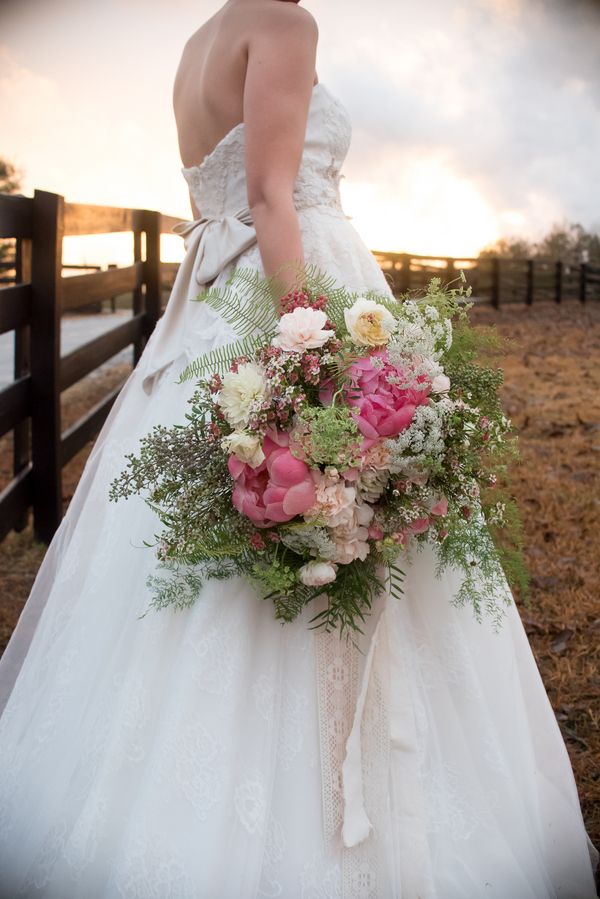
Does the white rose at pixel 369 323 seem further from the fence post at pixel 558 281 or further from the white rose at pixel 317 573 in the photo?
the fence post at pixel 558 281

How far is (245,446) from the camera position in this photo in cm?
154

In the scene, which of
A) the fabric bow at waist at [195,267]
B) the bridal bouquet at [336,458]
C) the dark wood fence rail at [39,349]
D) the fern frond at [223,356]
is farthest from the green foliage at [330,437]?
the dark wood fence rail at [39,349]

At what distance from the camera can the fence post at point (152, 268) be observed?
20.5ft

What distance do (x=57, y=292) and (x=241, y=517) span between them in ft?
8.87

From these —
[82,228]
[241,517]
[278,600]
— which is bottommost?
[278,600]

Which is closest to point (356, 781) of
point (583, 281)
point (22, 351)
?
point (22, 351)

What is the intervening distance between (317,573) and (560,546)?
2785mm

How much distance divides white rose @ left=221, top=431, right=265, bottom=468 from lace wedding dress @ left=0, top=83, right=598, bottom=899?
1.09ft

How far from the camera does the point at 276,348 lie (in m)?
1.62

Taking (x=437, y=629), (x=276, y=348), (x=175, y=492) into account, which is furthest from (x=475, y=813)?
(x=276, y=348)

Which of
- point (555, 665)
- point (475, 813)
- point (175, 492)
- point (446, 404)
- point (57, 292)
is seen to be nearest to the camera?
point (446, 404)

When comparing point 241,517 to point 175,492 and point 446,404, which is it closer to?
point 175,492

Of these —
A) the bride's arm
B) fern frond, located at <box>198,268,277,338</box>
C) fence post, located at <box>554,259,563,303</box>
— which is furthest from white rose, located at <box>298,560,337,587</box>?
fence post, located at <box>554,259,563,303</box>

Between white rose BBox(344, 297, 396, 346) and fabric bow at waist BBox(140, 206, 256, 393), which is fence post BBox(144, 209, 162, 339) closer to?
fabric bow at waist BBox(140, 206, 256, 393)
